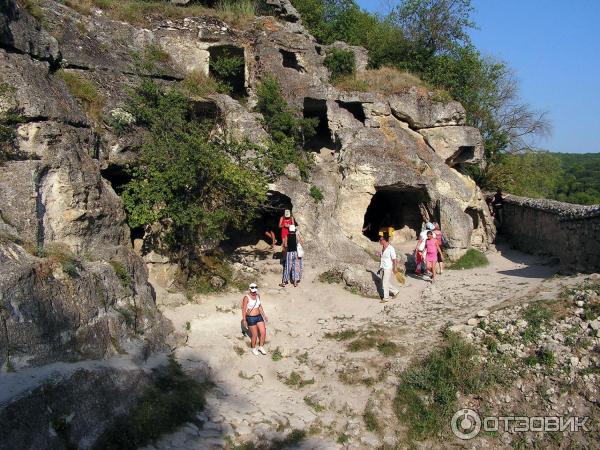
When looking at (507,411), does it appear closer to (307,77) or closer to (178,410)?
(178,410)

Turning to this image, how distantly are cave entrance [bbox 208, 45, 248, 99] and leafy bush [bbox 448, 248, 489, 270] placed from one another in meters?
8.16

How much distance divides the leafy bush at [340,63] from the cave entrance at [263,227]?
5475 millimetres

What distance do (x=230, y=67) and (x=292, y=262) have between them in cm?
697

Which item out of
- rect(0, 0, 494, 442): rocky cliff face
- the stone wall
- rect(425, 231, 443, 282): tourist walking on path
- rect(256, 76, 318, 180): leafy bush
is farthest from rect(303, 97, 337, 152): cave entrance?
the stone wall

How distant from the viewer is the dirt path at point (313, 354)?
676 cm

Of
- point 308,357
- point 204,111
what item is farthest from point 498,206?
point 308,357

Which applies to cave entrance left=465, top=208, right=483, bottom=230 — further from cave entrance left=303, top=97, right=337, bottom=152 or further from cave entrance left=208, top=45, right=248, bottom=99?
cave entrance left=208, top=45, right=248, bottom=99

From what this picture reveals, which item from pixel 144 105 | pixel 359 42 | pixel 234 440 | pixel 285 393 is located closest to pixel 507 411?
pixel 285 393

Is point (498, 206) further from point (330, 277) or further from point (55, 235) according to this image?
point (55, 235)

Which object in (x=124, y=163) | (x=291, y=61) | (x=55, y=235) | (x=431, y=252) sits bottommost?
(x=431, y=252)

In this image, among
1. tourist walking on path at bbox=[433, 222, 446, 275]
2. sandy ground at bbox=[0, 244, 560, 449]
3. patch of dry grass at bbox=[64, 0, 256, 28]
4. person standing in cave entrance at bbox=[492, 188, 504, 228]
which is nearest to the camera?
sandy ground at bbox=[0, 244, 560, 449]

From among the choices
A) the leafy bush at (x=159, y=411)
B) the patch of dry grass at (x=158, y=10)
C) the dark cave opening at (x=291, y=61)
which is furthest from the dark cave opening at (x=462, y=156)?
the leafy bush at (x=159, y=411)

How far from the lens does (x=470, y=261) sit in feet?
44.7

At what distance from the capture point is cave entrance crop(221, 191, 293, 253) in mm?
13070
